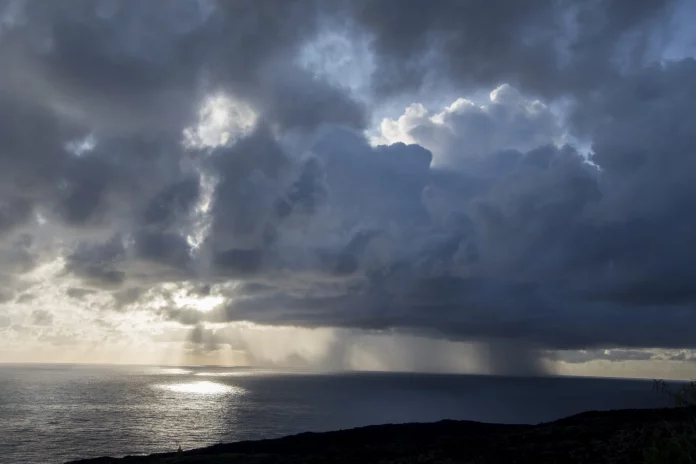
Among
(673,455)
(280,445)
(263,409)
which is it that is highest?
(673,455)

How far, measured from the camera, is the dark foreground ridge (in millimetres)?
30828

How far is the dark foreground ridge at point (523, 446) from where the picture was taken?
30.8 metres

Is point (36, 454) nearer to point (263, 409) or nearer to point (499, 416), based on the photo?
point (263, 409)

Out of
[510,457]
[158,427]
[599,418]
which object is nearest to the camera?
[510,457]

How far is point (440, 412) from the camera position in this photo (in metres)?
180

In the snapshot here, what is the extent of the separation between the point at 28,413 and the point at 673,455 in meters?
187

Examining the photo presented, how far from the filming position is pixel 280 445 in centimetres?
6744

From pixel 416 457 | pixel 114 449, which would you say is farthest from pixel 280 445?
pixel 114 449

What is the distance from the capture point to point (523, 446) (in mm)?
39562

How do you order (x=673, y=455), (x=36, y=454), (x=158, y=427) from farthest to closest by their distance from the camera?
(x=158, y=427), (x=36, y=454), (x=673, y=455)

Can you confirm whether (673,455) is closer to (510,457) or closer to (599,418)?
(510,457)

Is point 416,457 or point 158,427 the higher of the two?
point 416,457

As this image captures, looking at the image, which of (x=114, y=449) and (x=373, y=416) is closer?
(x=114, y=449)

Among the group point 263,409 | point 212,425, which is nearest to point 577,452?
point 212,425
